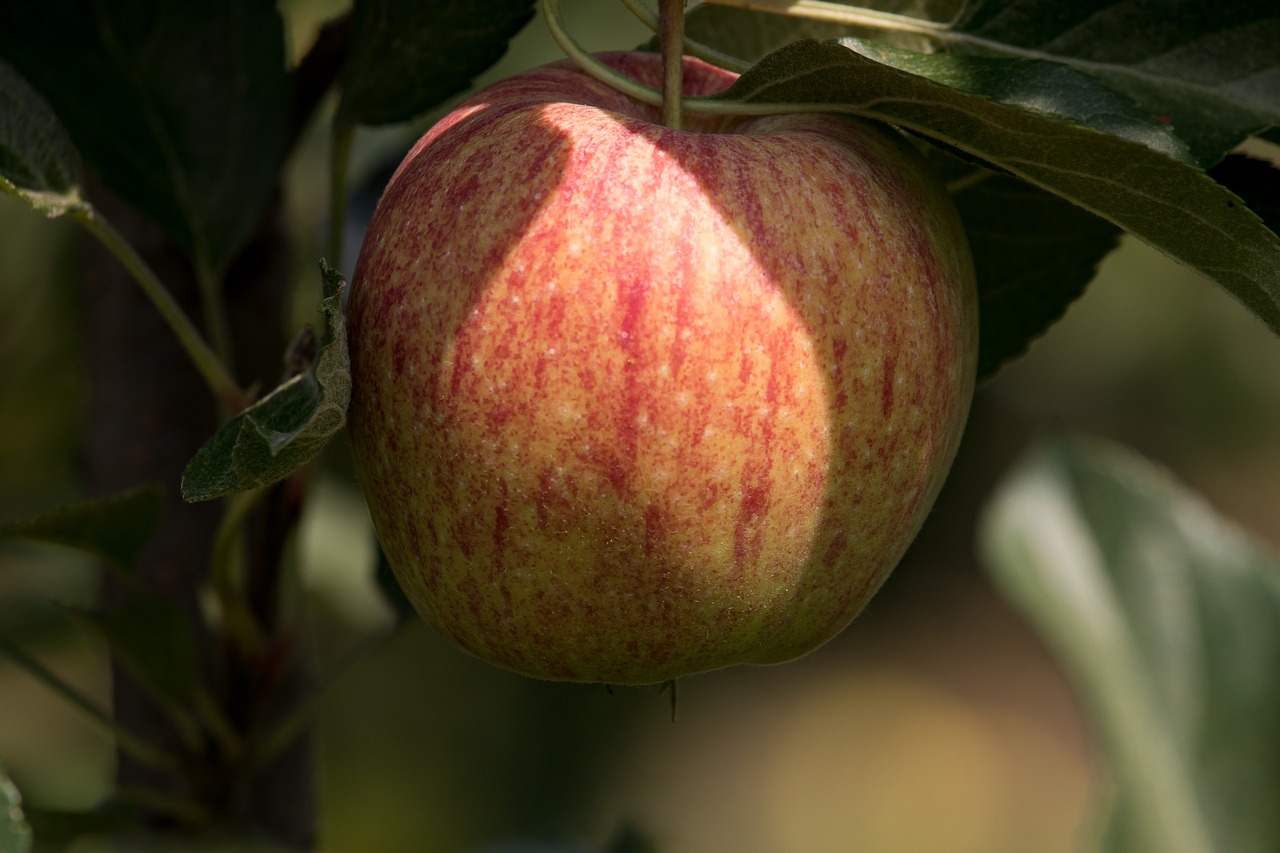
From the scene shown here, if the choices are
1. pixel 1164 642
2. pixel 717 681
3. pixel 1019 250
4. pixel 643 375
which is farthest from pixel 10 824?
pixel 717 681

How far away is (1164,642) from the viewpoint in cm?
99

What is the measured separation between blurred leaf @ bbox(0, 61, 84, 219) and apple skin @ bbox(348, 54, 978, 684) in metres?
0.15

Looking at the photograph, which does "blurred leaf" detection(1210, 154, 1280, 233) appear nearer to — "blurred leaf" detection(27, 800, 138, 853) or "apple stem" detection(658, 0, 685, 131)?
"apple stem" detection(658, 0, 685, 131)

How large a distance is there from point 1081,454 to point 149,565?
712 millimetres

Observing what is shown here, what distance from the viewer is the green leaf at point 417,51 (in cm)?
63

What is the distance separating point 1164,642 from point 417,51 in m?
0.70

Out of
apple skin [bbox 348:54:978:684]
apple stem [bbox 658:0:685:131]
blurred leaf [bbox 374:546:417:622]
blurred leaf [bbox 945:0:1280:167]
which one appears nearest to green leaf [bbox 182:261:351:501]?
apple skin [bbox 348:54:978:684]

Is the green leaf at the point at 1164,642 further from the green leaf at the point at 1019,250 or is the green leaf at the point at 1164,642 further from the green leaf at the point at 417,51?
the green leaf at the point at 417,51

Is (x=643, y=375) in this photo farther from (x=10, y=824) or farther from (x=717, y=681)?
(x=717, y=681)

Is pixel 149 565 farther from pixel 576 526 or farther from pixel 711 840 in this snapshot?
pixel 711 840

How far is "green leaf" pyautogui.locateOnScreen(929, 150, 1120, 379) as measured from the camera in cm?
65

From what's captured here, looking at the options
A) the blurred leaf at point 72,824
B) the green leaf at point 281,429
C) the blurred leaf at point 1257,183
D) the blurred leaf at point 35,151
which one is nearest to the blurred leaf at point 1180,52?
the blurred leaf at point 1257,183

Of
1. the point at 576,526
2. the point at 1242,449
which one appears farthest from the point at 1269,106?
the point at 1242,449

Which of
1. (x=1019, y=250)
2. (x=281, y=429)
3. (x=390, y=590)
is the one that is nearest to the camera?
(x=281, y=429)
